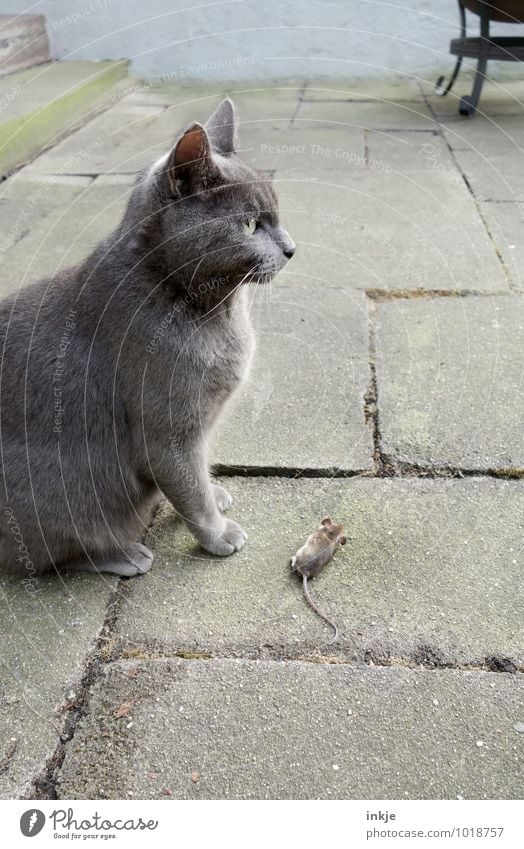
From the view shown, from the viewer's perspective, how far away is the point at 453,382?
2.48 meters

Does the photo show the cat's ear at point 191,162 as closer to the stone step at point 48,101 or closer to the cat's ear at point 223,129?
the cat's ear at point 223,129

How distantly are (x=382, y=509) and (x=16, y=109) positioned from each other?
3810mm

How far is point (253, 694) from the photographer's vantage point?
1.48 meters

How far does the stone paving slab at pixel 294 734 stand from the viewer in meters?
1.31

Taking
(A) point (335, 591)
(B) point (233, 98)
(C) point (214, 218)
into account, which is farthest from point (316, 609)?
(B) point (233, 98)

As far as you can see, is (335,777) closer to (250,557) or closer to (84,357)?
(250,557)

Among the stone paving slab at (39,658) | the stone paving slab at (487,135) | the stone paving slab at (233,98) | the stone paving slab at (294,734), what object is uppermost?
the stone paving slab at (233,98)

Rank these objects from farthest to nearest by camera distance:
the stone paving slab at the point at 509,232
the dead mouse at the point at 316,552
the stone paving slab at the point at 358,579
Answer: the stone paving slab at the point at 509,232, the dead mouse at the point at 316,552, the stone paving slab at the point at 358,579

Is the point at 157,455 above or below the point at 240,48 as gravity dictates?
below

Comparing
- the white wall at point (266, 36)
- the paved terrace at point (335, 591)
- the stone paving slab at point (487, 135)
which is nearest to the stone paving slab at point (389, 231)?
the paved terrace at point (335, 591)

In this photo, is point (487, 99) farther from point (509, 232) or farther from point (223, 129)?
point (223, 129)

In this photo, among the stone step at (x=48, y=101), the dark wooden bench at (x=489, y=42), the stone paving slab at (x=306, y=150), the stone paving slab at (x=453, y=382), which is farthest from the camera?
the dark wooden bench at (x=489, y=42)

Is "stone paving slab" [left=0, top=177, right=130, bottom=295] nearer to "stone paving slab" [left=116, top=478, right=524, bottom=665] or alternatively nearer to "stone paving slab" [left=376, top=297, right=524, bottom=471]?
"stone paving slab" [left=376, top=297, right=524, bottom=471]
